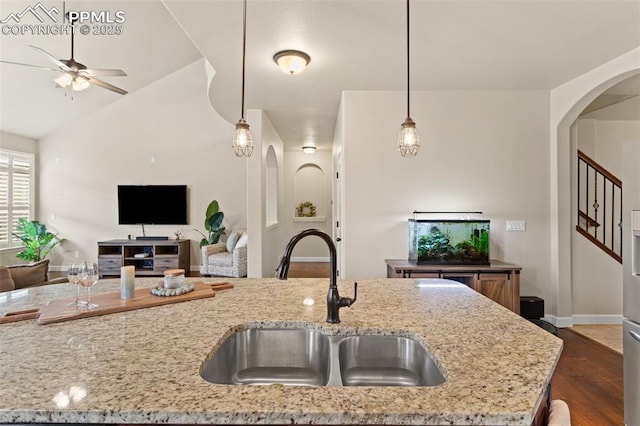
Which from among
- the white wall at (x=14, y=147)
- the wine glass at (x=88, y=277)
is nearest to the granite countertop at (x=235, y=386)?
the wine glass at (x=88, y=277)

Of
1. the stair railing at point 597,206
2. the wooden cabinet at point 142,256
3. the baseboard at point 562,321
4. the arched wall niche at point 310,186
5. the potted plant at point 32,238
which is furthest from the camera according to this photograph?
the arched wall niche at point 310,186

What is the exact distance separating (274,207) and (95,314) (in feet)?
16.7

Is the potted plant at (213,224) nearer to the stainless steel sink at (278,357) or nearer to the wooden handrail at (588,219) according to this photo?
the stainless steel sink at (278,357)

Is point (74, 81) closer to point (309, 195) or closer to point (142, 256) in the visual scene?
point (142, 256)

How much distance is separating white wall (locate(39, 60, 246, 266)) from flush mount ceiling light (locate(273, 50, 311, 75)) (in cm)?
422

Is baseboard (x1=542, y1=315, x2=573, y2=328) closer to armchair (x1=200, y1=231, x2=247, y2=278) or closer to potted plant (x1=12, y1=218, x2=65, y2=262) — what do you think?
armchair (x1=200, y1=231, x2=247, y2=278)

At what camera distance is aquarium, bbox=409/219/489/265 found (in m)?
3.39

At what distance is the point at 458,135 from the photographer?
378 cm

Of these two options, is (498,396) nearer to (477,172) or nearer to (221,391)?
(221,391)

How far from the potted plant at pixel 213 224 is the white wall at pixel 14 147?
3468 millimetres

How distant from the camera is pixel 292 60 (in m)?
2.82

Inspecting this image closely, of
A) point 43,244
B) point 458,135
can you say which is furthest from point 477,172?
point 43,244

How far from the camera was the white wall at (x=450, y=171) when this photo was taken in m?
3.75

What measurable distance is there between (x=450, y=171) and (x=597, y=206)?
195 cm
